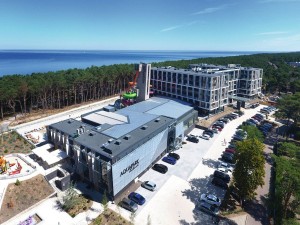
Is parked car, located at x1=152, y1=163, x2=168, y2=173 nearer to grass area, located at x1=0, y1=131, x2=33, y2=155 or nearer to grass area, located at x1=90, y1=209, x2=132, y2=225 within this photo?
grass area, located at x1=90, y1=209, x2=132, y2=225

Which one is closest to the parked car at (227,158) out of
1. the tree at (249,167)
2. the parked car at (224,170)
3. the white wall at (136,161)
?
the parked car at (224,170)

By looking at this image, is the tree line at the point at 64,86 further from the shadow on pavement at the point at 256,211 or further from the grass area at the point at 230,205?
the shadow on pavement at the point at 256,211

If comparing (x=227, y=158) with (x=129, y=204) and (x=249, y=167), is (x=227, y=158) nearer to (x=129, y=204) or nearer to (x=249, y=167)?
(x=249, y=167)

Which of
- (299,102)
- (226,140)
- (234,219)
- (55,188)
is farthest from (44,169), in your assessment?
(299,102)

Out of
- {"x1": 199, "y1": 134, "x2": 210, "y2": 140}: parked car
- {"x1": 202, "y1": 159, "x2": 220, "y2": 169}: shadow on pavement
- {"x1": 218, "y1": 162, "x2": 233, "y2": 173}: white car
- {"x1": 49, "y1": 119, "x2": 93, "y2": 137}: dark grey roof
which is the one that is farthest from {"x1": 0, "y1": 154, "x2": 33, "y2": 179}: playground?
{"x1": 199, "y1": 134, "x2": 210, "y2": 140}: parked car

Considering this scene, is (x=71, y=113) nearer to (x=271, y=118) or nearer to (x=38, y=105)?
(x=38, y=105)

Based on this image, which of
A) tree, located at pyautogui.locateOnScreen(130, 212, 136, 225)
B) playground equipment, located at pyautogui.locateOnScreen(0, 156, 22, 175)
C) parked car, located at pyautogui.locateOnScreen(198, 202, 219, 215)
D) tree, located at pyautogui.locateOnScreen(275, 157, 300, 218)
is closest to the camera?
tree, located at pyautogui.locateOnScreen(275, 157, 300, 218)
